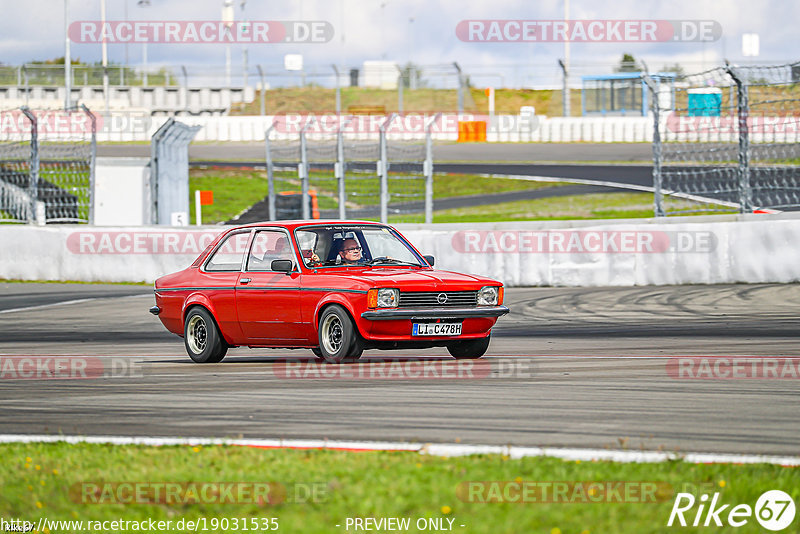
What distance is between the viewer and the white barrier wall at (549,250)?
16.7m

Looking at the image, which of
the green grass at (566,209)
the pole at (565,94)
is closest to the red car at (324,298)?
the green grass at (566,209)

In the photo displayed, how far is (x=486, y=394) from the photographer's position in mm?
7984

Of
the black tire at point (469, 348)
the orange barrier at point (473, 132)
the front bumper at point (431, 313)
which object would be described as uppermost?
the orange barrier at point (473, 132)

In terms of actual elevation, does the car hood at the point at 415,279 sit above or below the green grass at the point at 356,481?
above

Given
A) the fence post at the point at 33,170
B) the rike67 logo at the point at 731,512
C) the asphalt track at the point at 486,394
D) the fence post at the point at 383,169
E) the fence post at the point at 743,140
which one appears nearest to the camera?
the rike67 logo at the point at 731,512

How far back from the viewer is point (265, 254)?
10.8 metres

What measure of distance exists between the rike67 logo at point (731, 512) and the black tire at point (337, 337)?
16.7 ft

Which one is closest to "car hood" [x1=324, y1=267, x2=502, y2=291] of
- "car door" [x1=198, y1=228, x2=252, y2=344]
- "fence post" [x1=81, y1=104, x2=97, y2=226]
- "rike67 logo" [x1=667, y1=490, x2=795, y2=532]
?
"car door" [x1=198, y1=228, x2=252, y2=344]

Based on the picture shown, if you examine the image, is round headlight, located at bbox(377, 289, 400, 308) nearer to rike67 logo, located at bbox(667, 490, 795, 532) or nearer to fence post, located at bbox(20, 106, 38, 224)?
rike67 logo, located at bbox(667, 490, 795, 532)

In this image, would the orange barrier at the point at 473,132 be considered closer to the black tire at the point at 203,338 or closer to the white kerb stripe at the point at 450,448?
the black tire at the point at 203,338

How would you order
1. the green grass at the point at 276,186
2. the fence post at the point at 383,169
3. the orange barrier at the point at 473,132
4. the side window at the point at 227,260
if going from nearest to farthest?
1. the side window at the point at 227,260
2. the fence post at the point at 383,169
3. the green grass at the point at 276,186
4. the orange barrier at the point at 473,132

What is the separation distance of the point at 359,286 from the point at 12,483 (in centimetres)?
452

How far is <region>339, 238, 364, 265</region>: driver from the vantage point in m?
10.6

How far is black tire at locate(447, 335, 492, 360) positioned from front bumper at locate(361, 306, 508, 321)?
35 cm
